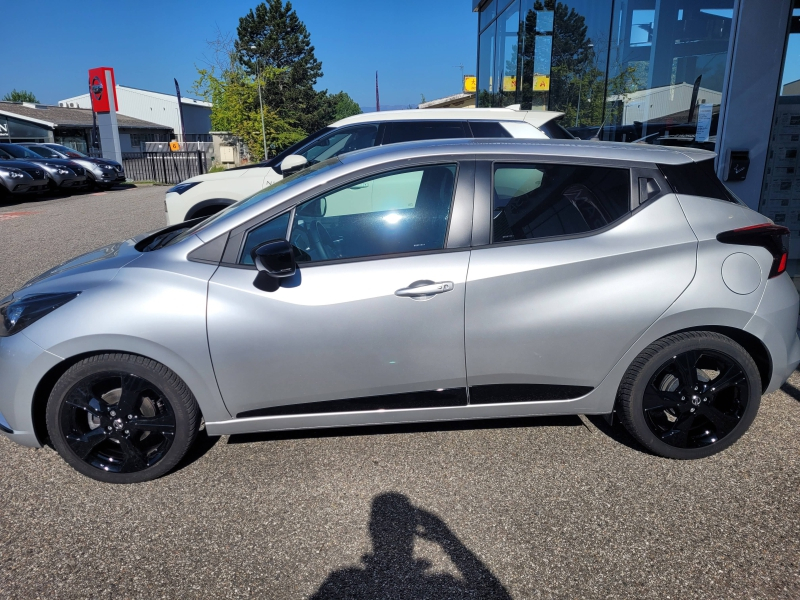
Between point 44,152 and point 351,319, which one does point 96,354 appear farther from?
point 44,152

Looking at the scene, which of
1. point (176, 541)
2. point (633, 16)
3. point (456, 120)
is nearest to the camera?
point (176, 541)

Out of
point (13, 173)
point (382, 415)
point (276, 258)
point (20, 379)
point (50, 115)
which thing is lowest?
point (382, 415)

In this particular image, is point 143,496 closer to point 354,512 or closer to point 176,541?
point 176,541

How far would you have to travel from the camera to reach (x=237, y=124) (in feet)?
134

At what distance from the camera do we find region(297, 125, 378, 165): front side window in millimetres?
7281

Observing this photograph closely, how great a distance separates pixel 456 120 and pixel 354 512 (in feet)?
16.8

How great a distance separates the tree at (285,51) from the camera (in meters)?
61.5

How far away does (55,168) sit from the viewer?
1958cm

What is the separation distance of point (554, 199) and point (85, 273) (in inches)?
97.8

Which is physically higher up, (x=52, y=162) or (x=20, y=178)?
(x=52, y=162)

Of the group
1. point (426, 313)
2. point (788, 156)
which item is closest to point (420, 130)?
point (788, 156)

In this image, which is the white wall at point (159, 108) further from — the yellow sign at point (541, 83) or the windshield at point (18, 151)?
the yellow sign at point (541, 83)

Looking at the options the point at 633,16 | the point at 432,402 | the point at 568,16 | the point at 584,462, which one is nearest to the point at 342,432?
the point at 432,402

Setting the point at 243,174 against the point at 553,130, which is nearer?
the point at 553,130
